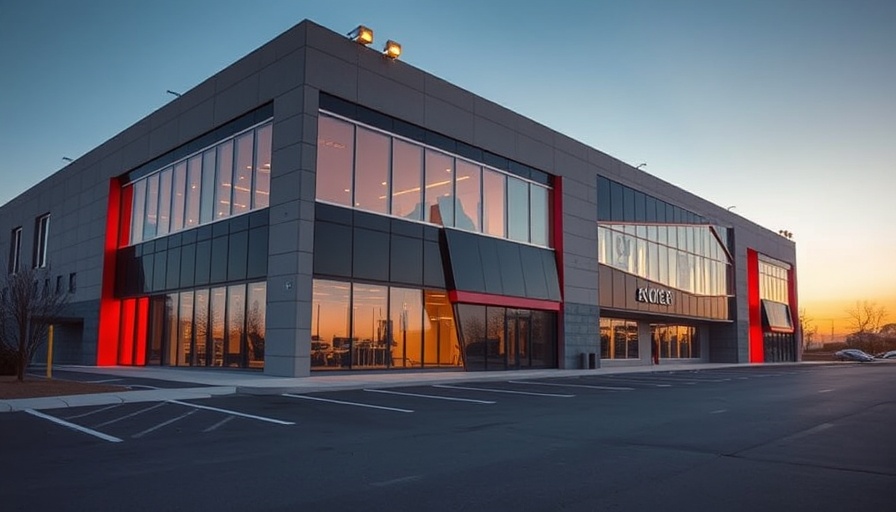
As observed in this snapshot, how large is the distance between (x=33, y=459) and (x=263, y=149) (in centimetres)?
1618

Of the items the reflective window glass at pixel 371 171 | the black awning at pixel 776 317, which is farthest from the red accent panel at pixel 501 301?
the black awning at pixel 776 317

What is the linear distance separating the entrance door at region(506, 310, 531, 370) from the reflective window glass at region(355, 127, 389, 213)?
25.1 feet

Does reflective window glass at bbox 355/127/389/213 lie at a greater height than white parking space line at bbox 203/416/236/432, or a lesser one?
greater

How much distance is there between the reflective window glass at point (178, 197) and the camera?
26.8 metres

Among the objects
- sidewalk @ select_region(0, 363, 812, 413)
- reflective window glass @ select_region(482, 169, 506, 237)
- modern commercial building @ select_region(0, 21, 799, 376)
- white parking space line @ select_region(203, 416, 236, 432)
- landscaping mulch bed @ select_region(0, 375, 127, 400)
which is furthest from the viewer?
reflective window glass @ select_region(482, 169, 506, 237)

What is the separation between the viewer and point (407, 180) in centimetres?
2427

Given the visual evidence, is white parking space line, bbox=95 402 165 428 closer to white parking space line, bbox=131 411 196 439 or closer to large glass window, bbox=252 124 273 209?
white parking space line, bbox=131 411 196 439

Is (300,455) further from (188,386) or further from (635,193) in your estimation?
(635,193)

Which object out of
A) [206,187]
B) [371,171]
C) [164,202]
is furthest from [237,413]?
[164,202]

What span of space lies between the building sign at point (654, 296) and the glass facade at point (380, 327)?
1466 centimetres

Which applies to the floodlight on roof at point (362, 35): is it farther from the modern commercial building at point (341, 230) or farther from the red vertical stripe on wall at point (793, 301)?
the red vertical stripe on wall at point (793, 301)

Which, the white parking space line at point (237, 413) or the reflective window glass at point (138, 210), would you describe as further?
the reflective window glass at point (138, 210)

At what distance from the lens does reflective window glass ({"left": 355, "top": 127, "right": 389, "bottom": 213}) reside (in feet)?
74.3

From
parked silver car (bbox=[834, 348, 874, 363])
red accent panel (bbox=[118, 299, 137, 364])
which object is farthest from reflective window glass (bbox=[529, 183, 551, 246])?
parked silver car (bbox=[834, 348, 874, 363])
